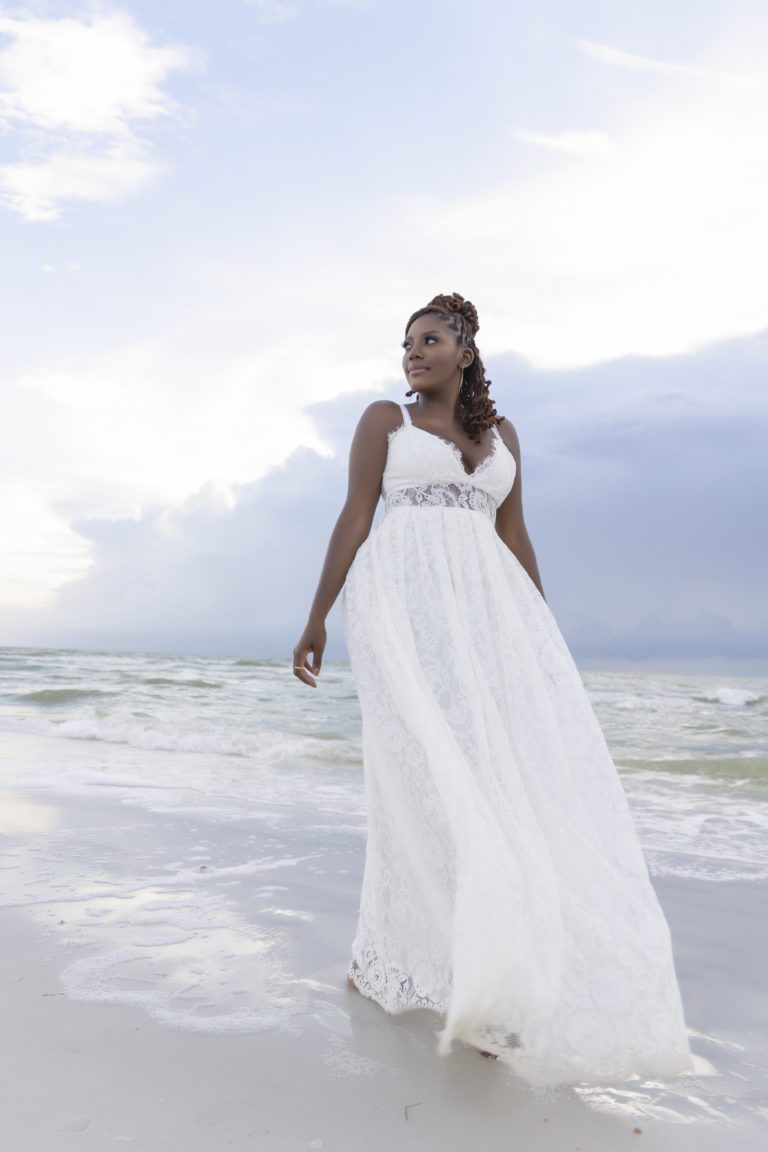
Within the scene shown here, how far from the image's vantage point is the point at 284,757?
29.8 feet

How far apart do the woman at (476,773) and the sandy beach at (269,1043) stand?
5.3 inches

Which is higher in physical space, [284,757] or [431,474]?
[431,474]

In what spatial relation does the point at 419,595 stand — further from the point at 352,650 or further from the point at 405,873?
the point at 405,873

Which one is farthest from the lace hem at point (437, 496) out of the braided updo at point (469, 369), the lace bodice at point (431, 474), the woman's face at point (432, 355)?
the woman's face at point (432, 355)

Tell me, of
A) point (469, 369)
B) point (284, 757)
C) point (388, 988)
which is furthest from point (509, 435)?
point (284, 757)

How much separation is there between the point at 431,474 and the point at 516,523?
49cm

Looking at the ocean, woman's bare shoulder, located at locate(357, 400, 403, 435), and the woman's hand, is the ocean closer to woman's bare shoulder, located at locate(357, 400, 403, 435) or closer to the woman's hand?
the woman's hand

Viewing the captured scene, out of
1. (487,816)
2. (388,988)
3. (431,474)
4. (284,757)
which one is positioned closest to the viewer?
(487,816)

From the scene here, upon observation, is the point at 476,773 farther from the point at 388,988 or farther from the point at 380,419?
the point at 380,419

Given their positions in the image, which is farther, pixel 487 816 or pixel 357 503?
pixel 357 503

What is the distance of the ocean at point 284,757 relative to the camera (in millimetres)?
5898

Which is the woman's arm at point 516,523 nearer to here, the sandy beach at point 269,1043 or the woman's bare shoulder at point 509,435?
the woman's bare shoulder at point 509,435

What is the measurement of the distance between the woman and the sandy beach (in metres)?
0.13

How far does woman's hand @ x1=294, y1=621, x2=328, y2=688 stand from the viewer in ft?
9.86
